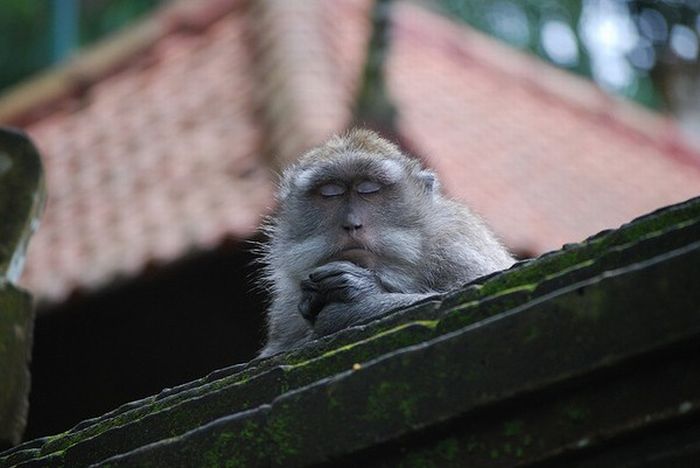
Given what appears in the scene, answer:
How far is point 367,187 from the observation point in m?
4.97

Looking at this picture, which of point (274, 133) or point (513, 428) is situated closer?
point (513, 428)

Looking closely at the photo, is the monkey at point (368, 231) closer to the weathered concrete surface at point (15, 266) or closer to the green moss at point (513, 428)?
the weathered concrete surface at point (15, 266)

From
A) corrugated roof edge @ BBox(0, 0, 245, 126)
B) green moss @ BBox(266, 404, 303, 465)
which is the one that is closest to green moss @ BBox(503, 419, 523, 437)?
green moss @ BBox(266, 404, 303, 465)

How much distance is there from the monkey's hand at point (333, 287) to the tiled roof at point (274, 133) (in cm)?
356

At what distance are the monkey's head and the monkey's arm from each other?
312mm

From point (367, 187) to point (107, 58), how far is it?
6.73 meters

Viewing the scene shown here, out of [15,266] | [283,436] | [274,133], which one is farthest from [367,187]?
[274,133]

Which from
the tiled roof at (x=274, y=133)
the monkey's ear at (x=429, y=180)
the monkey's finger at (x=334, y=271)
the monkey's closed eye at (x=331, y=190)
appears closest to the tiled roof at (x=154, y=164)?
the tiled roof at (x=274, y=133)

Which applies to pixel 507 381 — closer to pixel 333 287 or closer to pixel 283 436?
pixel 283 436

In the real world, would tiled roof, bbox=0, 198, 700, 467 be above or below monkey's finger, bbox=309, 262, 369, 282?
below

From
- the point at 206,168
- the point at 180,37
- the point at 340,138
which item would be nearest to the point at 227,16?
the point at 180,37

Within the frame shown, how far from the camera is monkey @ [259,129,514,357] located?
4.68 metres

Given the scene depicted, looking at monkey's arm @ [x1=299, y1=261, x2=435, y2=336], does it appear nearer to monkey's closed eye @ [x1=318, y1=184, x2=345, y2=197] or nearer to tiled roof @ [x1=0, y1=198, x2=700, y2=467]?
monkey's closed eye @ [x1=318, y1=184, x2=345, y2=197]

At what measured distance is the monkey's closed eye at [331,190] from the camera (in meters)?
4.96
